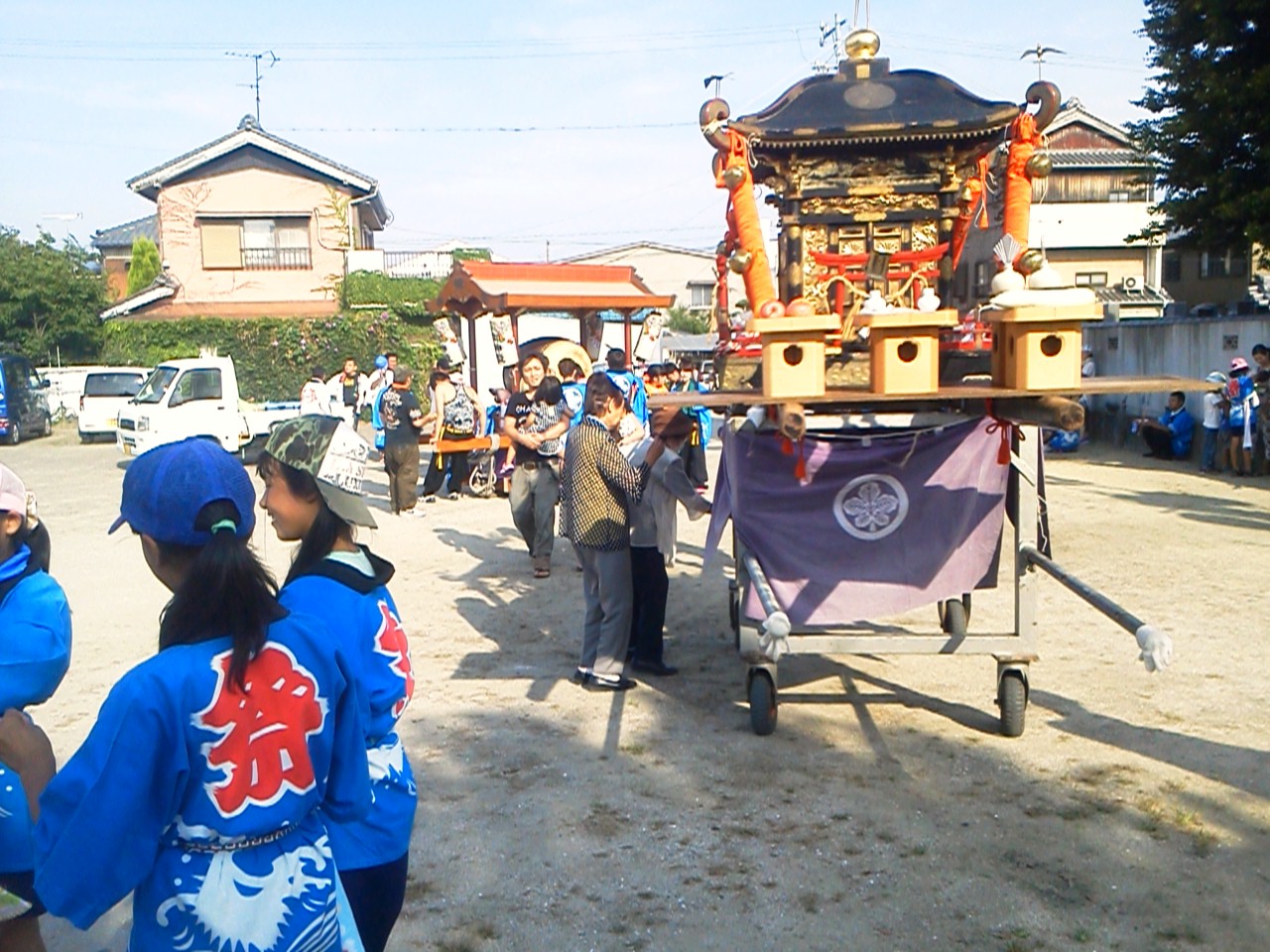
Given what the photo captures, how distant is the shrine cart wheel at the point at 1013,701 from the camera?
555cm

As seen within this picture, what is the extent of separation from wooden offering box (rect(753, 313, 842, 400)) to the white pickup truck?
15.6m

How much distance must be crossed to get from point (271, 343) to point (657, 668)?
26452 millimetres

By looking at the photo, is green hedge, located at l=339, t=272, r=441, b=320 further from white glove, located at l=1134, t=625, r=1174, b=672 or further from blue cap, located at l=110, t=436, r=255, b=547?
blue cap, located at l=110, t=436, r=255, b=547

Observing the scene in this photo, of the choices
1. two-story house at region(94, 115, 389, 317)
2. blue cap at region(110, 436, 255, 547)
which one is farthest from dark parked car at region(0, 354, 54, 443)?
blue cap at region(110, 436, 255, 547)

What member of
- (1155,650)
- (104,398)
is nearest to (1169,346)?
(1155,650)

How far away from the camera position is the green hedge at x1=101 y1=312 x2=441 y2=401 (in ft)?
101

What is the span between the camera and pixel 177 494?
2070mm

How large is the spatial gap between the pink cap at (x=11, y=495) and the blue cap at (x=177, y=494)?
2.33 ft

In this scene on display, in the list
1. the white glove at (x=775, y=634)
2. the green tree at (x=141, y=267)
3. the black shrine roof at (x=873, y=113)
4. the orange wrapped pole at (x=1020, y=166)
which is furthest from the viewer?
the green tree at (x=141, y=267)

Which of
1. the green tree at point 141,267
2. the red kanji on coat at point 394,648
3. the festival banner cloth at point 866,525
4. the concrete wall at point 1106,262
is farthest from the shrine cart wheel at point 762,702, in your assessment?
the green tree at point 141,267

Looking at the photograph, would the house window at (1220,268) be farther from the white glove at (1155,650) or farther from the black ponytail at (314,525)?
the black ponytail at (314,525)

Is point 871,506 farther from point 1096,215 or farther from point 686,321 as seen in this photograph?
point 686,321

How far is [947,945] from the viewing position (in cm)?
374

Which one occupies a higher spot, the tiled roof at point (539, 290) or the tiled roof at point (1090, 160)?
the tiled roof at point (1090, 160)
